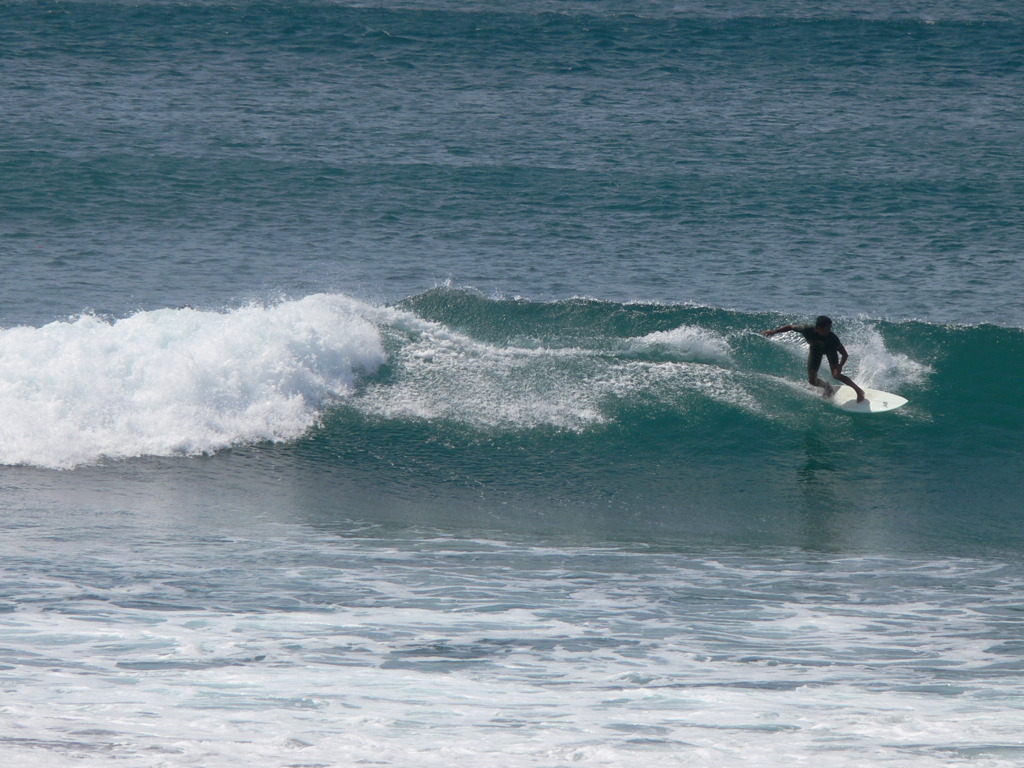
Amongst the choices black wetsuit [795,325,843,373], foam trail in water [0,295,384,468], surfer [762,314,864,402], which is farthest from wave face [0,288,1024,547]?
black wetsuit [795,325,843,373]

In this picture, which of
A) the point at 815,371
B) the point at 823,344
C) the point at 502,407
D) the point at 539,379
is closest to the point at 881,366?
the point at 815,371

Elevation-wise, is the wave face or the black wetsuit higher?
the black wetsuit

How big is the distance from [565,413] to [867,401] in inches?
141

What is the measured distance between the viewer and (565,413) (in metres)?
13.4

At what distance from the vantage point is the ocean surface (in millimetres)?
7031

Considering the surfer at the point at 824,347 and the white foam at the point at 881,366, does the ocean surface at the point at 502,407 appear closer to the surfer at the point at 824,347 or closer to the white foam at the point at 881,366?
the white foam at the point at 881,366

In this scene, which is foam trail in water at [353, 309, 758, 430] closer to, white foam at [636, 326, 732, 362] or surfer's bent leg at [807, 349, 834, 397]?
white foam at [636, 326, 732, 362]

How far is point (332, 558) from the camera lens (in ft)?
32.0

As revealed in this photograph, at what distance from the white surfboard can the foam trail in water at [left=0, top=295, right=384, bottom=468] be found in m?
5.68

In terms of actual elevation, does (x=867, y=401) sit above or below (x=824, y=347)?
below

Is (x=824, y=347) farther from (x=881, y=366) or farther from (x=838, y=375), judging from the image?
(x=881, y=366)

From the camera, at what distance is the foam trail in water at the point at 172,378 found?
41.6ft

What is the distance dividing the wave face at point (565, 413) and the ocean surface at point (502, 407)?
58mm

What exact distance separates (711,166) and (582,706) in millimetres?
17908
